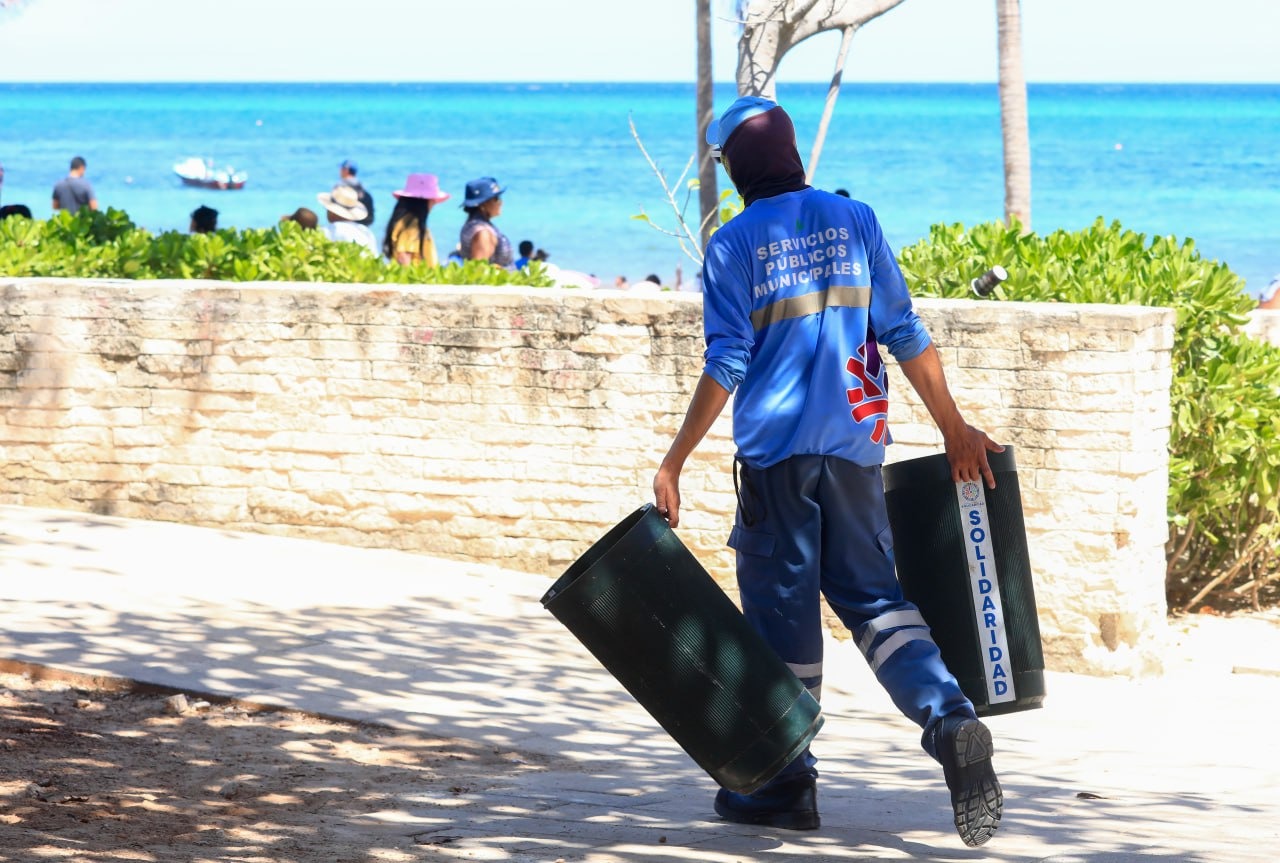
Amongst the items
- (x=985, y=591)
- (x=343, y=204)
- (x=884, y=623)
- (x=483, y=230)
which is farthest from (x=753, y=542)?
(x=343, y=204)

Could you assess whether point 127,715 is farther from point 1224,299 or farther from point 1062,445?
point 1224,299

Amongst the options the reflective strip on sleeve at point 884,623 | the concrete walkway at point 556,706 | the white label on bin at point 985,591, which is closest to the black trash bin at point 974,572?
the white label on bin at point 985,591

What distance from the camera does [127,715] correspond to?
5629mm

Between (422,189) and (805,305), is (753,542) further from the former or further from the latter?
(422,189)

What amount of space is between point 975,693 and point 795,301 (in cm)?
120

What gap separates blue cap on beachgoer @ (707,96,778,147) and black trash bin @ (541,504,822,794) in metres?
1.05

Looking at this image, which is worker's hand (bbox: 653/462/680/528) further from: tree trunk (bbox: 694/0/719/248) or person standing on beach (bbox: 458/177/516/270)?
person standing on beach (bbox: 458/177/516/270)

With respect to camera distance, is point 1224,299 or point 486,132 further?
point 486,132

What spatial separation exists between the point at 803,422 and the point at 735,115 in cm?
84

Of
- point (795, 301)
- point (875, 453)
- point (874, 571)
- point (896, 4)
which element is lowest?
point (874, 571)

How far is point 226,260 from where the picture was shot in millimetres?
9023

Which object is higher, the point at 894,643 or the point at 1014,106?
the point at 1014,106

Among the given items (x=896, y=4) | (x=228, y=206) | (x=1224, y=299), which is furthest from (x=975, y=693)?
(x=228, y=206)

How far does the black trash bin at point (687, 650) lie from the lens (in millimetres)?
4031
